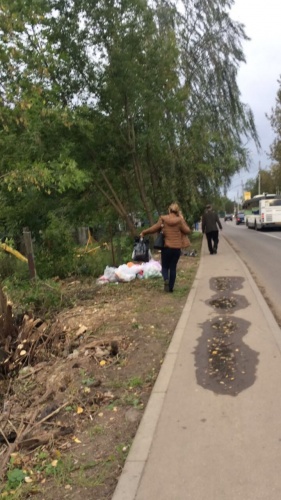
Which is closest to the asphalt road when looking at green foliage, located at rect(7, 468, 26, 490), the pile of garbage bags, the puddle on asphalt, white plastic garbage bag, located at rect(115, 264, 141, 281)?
the puddle on asphalt

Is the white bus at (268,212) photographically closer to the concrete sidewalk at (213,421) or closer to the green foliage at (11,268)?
the green foliage at (11,268)

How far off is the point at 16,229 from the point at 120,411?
11377 mm

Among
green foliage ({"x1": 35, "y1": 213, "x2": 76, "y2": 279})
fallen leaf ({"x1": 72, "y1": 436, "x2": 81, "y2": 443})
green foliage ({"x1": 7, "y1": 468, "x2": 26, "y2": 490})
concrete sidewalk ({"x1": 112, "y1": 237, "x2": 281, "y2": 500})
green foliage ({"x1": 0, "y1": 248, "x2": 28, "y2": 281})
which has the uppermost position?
green foliage ({"x1": 35, "y1": 213, "x2": 76, "y2": 279})

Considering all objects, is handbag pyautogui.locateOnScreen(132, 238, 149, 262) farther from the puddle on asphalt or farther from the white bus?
the white bus

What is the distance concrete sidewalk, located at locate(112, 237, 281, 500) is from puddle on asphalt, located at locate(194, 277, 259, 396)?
0.01m

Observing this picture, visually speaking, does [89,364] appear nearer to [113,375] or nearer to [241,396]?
[113,375]

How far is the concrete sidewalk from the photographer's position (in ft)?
9.41

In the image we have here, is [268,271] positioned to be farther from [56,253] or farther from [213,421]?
[213,421]

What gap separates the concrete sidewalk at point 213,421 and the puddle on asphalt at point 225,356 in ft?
0.03

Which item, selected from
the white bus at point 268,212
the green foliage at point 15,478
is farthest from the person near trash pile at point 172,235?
the white bus at point 268,212

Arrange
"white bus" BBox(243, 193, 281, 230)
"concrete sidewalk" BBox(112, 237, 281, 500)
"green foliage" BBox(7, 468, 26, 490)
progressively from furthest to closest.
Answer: "white bus" BBox(243, 193, 281, 230)
"green foliage" BBox(7, 468, 26, 490)
"concrete sidewalk" BBox(112, 237, 281, 500)

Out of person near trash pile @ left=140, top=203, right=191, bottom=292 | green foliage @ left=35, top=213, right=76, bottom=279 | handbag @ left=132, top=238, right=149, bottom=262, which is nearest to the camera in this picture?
person near trash pile @ left=140, top=203, right=191, bottom=292

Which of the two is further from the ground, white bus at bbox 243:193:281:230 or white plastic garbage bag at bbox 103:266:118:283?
white bus at bbox 243:193:281:230

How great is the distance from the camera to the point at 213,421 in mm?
3664
